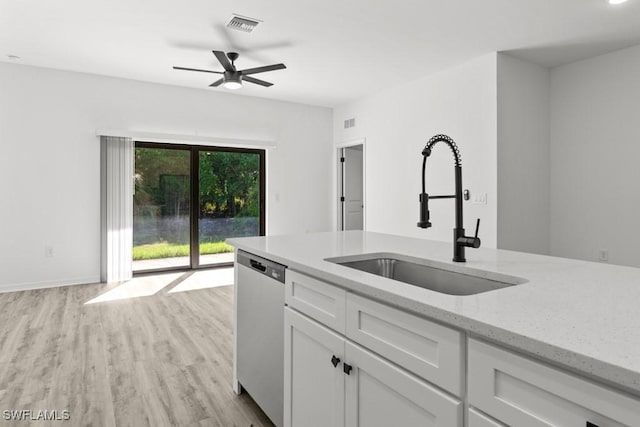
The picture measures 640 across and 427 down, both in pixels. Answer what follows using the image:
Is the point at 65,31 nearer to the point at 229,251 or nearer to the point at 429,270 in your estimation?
the point at 229,251

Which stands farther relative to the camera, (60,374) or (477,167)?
(477,167)

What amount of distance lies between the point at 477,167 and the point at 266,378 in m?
3.68

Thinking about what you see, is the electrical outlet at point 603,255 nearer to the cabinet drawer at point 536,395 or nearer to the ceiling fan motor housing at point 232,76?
the ceiling fan motor housing at point 232,76

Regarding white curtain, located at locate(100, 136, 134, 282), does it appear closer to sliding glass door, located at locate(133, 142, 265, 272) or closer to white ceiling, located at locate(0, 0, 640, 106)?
sliding glass door, located at locate(133, 142, 265, 272)

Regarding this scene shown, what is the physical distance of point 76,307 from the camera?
396 cm

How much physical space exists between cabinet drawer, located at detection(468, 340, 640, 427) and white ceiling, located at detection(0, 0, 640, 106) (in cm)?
318

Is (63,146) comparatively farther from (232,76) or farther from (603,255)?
(603,255)

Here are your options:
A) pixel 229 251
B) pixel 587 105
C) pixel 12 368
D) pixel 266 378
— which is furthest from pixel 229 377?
pixel 587 105

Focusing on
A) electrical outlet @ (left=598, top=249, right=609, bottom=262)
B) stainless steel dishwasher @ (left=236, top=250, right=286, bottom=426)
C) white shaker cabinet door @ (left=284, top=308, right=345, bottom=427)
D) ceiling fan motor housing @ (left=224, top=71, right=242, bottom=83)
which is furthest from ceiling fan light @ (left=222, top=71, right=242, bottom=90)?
electrical outlet @ (left=598, top=249, right=609, bottom=262)

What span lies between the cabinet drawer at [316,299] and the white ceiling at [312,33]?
2.60 metres

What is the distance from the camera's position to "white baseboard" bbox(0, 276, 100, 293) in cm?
465

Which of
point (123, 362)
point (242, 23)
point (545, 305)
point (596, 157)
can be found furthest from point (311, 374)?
point (596, 157)

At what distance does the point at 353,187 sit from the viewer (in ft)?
23.7

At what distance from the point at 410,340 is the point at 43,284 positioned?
17.4 ft
